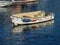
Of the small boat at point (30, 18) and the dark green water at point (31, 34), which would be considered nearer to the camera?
the dark green water at point (31, 34)

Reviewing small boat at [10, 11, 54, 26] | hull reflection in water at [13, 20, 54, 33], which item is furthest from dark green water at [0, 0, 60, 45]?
small boat at [10, 11, 54, 26]

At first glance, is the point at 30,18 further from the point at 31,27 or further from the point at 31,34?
the point at 31,34

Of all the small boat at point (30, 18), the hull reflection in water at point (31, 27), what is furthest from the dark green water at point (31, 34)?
the small boat at point (30, 18)

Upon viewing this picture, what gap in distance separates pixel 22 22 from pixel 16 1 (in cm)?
3523

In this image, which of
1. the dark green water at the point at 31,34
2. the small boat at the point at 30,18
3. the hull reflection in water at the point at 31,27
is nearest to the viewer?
the dark green water at the point at 31,34

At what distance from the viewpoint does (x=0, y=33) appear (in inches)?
1770

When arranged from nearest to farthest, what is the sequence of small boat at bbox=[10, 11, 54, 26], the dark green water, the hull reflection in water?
the dark green water, the hull reflection in water, small boat at bbox=[10, 11, 54, 26]

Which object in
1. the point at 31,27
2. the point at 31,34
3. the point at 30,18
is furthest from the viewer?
the point at 30,18

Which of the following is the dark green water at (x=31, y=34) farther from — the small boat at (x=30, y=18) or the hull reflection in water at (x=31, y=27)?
the small boat at (x=30, y=18)

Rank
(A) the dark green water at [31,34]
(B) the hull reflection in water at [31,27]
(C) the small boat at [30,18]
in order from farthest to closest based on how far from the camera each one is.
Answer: (C) the small boat at [30,18] < (B) the hull reflection in water at [31,27] < (A) the dark green water at [31,34]

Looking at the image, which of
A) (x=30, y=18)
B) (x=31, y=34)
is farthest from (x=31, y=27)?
(x=31, y=34)

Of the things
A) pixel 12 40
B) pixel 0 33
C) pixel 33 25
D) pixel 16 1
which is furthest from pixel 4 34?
pixel 16 1

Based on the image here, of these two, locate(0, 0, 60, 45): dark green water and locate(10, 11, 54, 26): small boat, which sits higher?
locate(10, 11, 54, 26): small boat

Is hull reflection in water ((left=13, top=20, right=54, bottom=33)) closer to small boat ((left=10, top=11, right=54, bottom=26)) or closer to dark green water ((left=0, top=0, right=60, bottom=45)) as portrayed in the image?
dark green water ((left=0, top=0, right=60, bottom=45))
